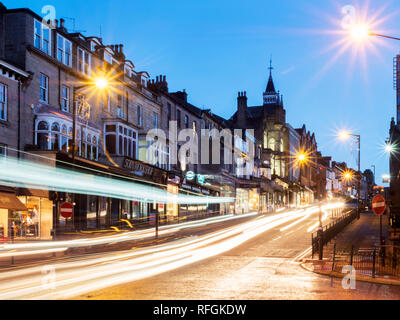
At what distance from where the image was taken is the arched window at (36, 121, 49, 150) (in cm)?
3219

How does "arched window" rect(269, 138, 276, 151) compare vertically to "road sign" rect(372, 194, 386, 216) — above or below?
above

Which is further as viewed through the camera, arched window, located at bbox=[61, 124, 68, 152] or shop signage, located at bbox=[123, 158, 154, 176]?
shop signage, located at bbox=[123, 158, 154, 176]

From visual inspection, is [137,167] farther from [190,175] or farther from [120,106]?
[190,175]

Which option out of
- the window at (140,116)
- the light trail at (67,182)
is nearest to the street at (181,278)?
the light trail at (67,182)

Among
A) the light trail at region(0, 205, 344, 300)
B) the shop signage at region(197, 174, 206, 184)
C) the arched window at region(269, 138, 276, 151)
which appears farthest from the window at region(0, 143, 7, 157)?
the arched window at region(269, 138, 276, 151)

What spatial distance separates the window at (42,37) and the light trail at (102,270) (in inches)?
603

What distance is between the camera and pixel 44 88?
109 ft

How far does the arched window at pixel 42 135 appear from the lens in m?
32.2

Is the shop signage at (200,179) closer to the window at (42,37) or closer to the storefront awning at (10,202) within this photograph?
the window at (42,37)

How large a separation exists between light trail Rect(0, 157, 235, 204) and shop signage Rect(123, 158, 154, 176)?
1344mm

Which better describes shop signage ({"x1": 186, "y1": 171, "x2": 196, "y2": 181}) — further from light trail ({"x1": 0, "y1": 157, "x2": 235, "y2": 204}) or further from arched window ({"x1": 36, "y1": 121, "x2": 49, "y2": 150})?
arched window ({"x1": 36, "y1": 121, "x2": 49, "y2": 150})

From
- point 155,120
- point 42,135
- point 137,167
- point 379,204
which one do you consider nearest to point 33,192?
point 42,135

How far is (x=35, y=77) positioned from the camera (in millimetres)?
32094
